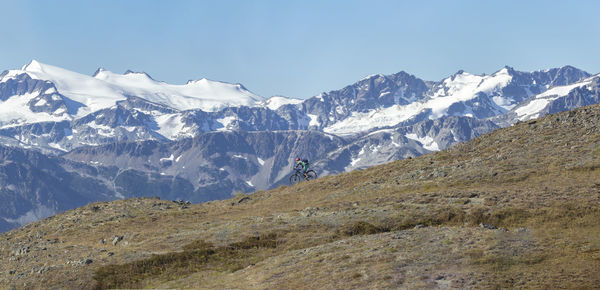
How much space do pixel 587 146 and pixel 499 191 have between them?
1329 cm

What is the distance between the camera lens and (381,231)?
4278 cm

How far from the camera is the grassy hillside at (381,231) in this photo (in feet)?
102

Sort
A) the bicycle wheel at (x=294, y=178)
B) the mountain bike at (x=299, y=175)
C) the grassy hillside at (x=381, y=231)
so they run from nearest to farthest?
1. the grassy hillside at (x=381, y=231)
2. the mountain bike at (x=299, y=175)
3. the bicycle wheel at (x=294, y=178)

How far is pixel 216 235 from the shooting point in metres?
46.8

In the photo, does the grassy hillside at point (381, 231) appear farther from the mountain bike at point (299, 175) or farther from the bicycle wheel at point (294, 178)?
the bicycle wheel at point (294, 178)

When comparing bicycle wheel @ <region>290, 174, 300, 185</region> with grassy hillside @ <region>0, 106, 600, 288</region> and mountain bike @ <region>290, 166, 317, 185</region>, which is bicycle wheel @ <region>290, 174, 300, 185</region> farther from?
grassy hillside @ <region>0, 106, 600, 288</region>

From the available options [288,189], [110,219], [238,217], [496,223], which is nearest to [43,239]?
[110,219]

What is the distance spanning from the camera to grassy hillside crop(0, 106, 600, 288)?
102 feet

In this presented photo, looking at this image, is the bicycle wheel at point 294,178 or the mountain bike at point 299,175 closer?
the mountain bike at point 299,175

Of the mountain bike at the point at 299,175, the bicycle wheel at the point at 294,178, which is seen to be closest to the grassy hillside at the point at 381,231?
the mountain bike at the point at 299,175

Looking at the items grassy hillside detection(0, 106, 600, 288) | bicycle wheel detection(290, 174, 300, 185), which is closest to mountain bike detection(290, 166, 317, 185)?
bicycle wheel detection(290, 174, 300, 185)

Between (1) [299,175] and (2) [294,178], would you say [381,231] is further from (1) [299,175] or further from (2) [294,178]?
(1) [299,175]

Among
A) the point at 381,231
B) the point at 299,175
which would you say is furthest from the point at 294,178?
the point at 381,231

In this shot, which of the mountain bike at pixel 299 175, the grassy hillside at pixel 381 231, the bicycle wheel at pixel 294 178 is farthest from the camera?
the bicycle wheel at pixel 294 178
